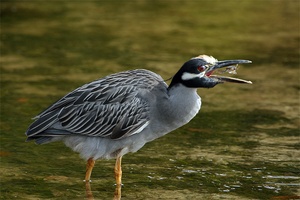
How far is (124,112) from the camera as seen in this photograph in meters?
7.68

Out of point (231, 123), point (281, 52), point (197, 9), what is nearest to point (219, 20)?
point (197, 9)

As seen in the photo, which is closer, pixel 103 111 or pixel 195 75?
pixel 195 75

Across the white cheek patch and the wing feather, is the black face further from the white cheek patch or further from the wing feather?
the wing feather

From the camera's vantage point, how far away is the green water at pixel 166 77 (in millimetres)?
7777

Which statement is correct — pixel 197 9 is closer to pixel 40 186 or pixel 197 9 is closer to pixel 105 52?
pixel 105 52

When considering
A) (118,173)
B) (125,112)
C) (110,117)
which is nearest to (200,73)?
(125,112)

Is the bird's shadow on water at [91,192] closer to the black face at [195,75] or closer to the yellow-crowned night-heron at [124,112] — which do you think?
the yellow-crowned night-heron at [124,112]

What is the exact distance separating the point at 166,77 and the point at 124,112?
3.73m

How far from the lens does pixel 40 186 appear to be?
7.61 metres

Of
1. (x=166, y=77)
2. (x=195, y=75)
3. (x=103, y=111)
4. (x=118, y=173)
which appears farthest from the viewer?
(x=166, y=77)

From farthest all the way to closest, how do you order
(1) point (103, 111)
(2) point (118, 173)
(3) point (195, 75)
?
(1) point (103, 111) → (2) point (118, 173) → (3) point (195, 75)

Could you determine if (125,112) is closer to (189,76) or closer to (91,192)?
(189,76)

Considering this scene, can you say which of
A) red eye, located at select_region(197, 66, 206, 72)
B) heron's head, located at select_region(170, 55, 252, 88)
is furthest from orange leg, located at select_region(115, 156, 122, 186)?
red eye, located at select_region(197, 66, 206, 72)

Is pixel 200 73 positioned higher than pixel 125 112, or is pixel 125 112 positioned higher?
pixel 200 73
